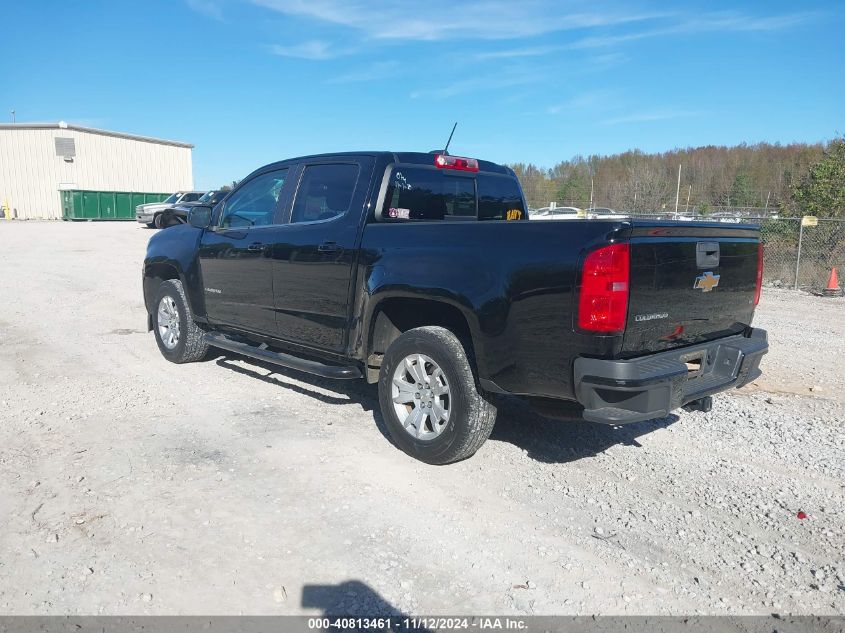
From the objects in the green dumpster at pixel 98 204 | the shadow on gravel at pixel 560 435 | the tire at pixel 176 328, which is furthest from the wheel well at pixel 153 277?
the green dumpster at pixel 98 204

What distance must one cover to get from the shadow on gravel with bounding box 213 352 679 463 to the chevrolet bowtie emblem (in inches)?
41.5

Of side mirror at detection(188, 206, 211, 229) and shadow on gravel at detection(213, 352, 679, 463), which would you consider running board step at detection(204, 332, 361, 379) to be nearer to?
shadow on gravel at detection(213, 352, 679, 463)

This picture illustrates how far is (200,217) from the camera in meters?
6.23

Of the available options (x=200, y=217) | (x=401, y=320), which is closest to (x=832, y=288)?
(x=401, y=320)

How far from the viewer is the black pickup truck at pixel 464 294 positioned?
137 inches

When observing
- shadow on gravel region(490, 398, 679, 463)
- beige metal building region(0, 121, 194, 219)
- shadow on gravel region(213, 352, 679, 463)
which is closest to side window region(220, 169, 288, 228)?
shadow on gravel region(213, 352, 679, 463)

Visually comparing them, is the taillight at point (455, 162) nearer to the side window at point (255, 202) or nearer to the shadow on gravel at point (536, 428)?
the side window at point (255, 202)

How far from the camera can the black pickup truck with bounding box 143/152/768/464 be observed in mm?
3471

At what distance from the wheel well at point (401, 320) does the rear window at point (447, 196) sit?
0.69 metres

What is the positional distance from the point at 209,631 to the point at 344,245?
9.19 ft

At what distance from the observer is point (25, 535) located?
334cm

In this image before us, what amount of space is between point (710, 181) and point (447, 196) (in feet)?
216

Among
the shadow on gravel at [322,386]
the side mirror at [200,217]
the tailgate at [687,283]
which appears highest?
the side mirror at [200,217]

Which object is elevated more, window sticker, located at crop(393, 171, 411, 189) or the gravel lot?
window sticker, located at crop(393, 171, 411, 189)
